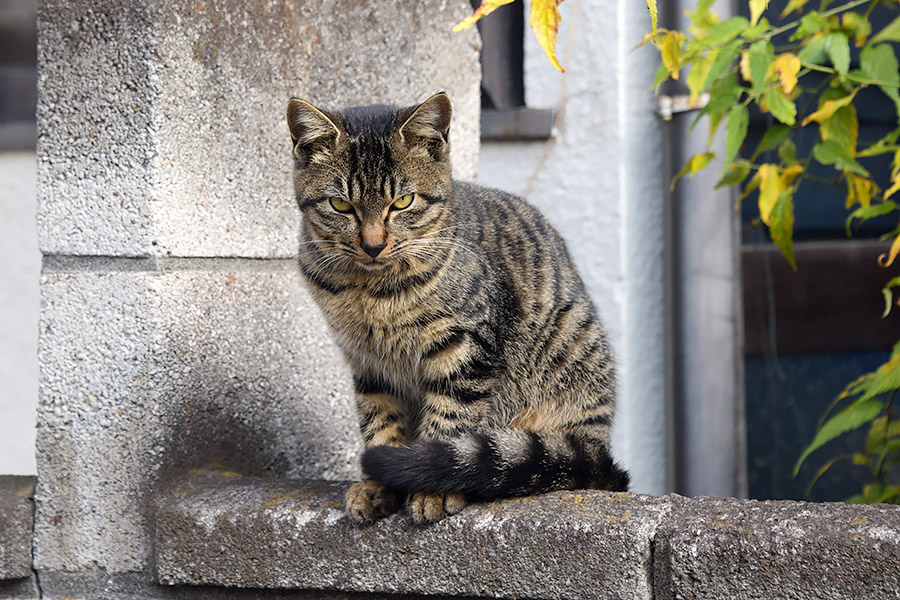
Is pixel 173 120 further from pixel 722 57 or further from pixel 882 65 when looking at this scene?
pixel 882 65

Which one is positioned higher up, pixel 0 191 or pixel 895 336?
pixel 0 191

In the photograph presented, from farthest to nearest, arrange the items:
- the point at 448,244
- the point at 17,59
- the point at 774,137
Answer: the point at 17,59 < the point at 774,137 < the point at 448,244

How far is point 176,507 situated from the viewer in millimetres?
2145

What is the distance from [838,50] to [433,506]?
1.59 metres

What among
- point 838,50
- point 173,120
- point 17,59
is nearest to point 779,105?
point 838,50

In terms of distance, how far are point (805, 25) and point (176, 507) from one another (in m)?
1.99

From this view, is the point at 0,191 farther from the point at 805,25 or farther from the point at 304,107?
the point at 805,25

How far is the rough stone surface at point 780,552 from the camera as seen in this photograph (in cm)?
156

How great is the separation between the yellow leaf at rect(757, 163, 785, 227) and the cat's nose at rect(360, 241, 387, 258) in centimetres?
113

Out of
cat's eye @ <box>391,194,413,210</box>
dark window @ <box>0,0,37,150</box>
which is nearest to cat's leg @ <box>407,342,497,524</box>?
cat's eye @ <box>391,194,413,210</box>

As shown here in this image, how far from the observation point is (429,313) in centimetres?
220

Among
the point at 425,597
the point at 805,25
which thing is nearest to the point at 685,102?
the point at 805,25

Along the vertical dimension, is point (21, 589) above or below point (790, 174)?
below

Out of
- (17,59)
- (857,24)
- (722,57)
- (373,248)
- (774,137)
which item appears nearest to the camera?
(373,248)
